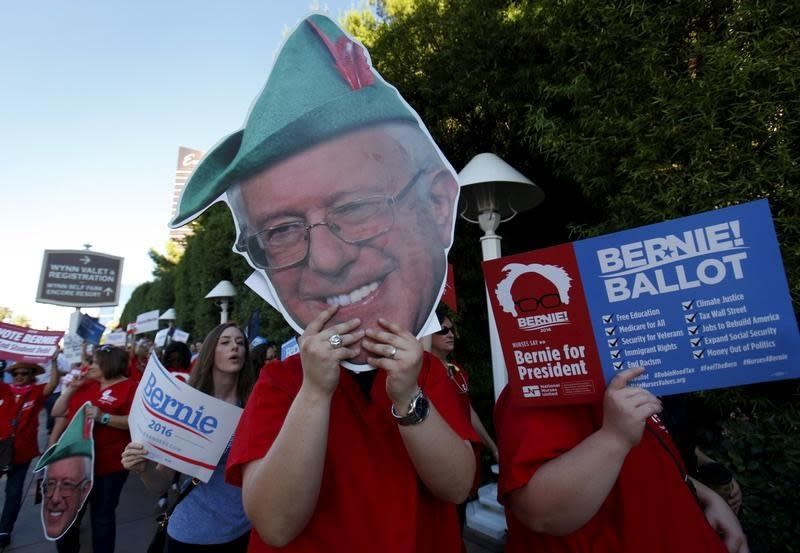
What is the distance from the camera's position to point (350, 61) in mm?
1179

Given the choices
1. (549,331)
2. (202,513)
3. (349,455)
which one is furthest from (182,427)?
(549,331)

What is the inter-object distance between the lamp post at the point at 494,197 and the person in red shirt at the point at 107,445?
9.79ft

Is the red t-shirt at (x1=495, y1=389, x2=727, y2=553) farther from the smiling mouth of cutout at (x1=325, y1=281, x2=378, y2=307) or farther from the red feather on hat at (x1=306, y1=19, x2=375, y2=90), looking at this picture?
the red feather on hat at (x1=306, y1=19, x2=375, y2=90)

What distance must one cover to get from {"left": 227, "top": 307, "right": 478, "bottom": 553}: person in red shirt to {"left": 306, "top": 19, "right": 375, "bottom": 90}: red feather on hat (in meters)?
0.62

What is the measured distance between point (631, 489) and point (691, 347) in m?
0.37

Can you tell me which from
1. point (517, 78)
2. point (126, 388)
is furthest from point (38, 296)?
point (517, 78)

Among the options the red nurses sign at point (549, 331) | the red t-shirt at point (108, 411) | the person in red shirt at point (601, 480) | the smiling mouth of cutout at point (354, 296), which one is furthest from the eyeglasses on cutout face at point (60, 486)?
the red nurses sign at point (549, 331)

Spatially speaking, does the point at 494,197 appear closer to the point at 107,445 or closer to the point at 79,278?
the point at 107,445

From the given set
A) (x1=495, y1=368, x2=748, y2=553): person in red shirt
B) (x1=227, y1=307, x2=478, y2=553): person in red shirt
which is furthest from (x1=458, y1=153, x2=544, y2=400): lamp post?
(x1=227, y1=307, x2=478, y2=553): person in red shirt

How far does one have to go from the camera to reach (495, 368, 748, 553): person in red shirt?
3.21 ft

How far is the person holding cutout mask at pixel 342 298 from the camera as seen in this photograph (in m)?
0.93

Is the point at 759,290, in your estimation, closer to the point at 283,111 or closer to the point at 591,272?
the point at 591,272

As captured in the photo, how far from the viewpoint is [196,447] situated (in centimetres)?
173

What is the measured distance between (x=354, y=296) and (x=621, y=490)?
0.80m
